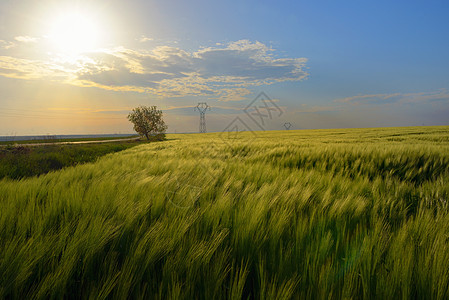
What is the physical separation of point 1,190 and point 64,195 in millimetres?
852

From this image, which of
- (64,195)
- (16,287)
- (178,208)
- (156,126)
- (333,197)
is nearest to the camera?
(16,287)

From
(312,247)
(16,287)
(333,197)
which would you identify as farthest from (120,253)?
(333,197)

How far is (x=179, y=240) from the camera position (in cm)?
93

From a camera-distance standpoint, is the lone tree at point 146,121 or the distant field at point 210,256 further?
the lone tree at point 146,121

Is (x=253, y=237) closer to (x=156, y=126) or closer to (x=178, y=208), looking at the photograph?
(x=178, y=208)

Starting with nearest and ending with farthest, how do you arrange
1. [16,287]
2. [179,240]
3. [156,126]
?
[16,287]
[179,240]
[156,126]

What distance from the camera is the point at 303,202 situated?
1586mm

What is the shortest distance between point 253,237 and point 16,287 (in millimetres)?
909

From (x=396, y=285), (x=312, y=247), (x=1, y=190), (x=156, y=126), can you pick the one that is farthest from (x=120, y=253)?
(x=156, y=126)

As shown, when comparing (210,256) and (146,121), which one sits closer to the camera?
(210,256)

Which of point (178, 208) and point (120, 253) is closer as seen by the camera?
point (120, 253)

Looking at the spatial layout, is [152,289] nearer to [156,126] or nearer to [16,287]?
[16,287]

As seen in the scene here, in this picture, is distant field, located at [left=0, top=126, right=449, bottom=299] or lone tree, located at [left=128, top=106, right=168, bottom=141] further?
lone tree, located at [left=128, top=106, right=168, bottom=141]

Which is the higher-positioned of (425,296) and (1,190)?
(1,190)
